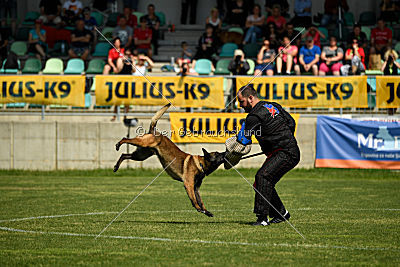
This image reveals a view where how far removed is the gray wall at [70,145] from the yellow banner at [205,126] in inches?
11.6

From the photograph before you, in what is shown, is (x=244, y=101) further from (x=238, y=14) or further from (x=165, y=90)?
(x=238, y=14)

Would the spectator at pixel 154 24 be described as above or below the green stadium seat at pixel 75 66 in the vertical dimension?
above

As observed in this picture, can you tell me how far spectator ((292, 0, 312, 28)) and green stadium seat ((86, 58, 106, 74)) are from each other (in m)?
6.69

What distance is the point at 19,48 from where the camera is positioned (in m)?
25.1

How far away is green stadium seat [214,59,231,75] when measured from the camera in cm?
2217

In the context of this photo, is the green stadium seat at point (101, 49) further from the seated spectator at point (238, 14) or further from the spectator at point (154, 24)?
the seated spectator at point (238, 14)

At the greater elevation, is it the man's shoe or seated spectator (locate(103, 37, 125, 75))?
seated spectator (locate(103, 37, 125, 75))

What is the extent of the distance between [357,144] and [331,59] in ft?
10.1

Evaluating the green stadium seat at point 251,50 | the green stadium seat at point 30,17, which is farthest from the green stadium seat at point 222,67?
the green stadium seat at point 30,17

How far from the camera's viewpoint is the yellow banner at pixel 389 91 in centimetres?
1994

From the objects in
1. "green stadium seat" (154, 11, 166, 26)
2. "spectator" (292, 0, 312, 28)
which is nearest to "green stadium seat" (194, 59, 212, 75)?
A: "spectator" (292, 0, 312, 28)

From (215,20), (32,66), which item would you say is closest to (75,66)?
(32,66)

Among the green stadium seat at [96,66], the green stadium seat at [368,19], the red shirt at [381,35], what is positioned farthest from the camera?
the green stadium seat at [368,19]

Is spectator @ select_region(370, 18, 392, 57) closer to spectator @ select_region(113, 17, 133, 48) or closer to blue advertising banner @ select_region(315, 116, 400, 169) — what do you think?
blue advertising banner @ select_region(315, 116, 400, 169)
